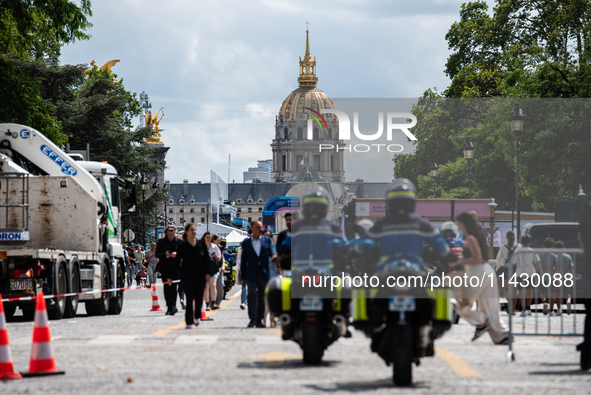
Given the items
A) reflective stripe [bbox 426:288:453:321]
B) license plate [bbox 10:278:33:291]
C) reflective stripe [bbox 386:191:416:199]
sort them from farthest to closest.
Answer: license plate [bbox 10:278:33:291] → reflective stripe [bbox 386:191:416:199] → reflective stripe [bbox 426:288:453:321]

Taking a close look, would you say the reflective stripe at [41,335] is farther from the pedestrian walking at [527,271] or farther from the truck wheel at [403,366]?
the pedestrian walking at [527,271]

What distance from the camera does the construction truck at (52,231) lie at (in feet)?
59.7

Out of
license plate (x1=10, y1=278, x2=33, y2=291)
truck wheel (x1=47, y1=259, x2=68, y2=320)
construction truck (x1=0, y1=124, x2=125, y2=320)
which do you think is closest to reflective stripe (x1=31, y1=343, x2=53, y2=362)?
construction truck (x1=0, y1=124, x2=125, y2=320)

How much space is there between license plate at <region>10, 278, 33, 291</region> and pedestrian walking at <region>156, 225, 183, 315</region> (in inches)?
98.9

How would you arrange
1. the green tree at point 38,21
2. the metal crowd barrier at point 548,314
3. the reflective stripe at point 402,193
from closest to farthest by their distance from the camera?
the reflective stripe at point 402,193
the metal crowd barrier at point 548,314
the green tree at point 38,21

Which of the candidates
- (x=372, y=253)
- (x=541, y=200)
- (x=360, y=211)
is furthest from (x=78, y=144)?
(x=372, y=253)

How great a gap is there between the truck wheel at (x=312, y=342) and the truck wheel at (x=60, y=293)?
8.83 metres

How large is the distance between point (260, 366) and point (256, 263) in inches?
264

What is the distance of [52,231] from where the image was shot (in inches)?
807

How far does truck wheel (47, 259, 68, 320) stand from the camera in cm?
1875

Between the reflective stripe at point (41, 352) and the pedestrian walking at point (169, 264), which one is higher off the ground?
the pedestrian walking at point (169, 264)

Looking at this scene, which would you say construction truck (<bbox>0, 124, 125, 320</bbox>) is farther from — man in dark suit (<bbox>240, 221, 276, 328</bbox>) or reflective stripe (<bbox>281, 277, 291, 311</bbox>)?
reflective stripe (<bbox>281, 277, 291, 311</bbox>)

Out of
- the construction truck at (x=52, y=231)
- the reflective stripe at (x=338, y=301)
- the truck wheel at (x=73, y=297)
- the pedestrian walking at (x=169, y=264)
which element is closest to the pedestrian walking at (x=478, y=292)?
the reflective stripe at (x=338, y=301)

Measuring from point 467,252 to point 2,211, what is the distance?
9.53 m
